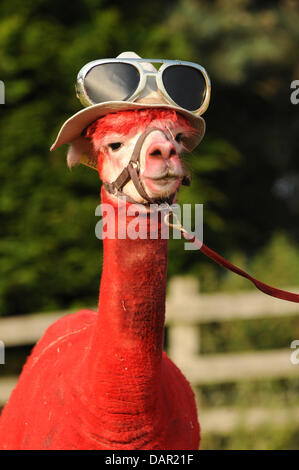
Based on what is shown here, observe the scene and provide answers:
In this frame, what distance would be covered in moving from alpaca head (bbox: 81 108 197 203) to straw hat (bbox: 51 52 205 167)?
0.07 feet

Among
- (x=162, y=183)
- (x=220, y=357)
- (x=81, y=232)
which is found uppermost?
(x=81, y=232)

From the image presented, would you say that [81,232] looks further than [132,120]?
Yes

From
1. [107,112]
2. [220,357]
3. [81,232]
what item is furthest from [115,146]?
[220,357]

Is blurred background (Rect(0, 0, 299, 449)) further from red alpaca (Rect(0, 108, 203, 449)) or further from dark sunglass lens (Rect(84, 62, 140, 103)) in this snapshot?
dark sunglass lens (Rect(84, 62, 140, 103))

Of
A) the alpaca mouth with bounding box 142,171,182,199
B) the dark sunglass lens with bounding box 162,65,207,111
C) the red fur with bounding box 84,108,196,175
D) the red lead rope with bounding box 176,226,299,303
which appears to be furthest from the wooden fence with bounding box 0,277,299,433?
the alpaca mouth with bounding box 142,171,182,199

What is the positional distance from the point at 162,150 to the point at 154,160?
42mm

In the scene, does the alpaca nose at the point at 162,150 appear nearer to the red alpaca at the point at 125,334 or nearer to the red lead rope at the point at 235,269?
the red alpaca at the point at 125,334

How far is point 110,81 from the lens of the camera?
2.41 meters

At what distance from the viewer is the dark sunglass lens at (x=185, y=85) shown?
243cm

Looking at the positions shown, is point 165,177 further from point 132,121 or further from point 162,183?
point 132,121

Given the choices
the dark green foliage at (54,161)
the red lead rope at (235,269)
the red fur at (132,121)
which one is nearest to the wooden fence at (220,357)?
the dark green foliage at (54,161)

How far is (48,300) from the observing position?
20.7ft

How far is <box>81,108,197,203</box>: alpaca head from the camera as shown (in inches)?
87.8

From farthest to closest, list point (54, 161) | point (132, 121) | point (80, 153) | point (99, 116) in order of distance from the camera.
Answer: point (54, 161), point (80, 153), point (99, 116), point (132, 121)
